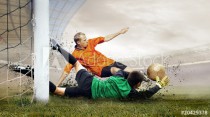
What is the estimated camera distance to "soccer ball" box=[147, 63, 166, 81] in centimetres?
626

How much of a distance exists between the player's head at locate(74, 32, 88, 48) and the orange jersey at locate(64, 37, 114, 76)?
2.6 inches

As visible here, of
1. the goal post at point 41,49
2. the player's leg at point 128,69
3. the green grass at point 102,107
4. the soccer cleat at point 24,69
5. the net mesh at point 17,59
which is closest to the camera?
the green grass at point 102,107

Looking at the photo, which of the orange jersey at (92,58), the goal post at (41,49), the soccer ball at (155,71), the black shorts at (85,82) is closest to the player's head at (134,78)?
the soccer ball at (155,71)

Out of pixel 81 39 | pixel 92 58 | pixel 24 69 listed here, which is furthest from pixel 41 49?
pixel 92 58

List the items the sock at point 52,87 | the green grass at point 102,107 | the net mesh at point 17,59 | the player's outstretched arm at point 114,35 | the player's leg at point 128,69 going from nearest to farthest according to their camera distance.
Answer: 1. the green grass at point 102,107
2. the net mesh at point 17,59
3. the sock at point 52,87
4. the player's leg at point 128,69
5. the player's outstretched arm at point 114,35

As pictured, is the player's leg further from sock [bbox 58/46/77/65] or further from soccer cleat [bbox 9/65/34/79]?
soccer cleat [bbox 9/65/34/79]

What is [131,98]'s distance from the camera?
6441mm

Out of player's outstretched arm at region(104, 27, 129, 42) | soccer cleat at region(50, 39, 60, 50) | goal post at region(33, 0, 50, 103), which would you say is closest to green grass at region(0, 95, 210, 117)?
goal post at region(33, 0, 50, 103)

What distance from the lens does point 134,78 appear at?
6379 mm

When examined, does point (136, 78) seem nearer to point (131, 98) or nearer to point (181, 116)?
point (131, 98)

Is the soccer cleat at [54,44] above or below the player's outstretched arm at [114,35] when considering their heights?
below

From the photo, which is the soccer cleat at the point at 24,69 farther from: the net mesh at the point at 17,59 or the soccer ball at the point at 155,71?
the soccer ball at the point at 155,71

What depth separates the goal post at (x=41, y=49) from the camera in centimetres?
582

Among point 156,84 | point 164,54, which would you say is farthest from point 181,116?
point 164,54
